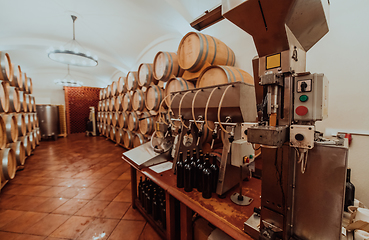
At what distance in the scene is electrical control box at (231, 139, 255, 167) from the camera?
1.27 metres

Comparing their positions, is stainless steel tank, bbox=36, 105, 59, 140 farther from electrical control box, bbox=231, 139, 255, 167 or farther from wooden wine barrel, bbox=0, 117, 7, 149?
electrical control box, bbox=231, 139, 255, 167

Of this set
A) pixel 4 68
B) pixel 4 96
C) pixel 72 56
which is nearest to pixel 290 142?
pixel 4 68

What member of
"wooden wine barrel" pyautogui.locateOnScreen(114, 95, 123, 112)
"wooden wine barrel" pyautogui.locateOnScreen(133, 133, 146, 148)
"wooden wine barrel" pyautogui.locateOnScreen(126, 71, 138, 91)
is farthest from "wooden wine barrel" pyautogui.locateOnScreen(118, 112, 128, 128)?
"wooden wine barrel" pyautogui.locateOnScreen(126, 71, 138, 91)

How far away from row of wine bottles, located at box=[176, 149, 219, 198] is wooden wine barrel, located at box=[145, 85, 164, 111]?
2357 millimetres

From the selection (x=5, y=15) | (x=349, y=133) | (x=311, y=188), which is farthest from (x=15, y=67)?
(x=349, y=133)

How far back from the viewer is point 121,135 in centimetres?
589

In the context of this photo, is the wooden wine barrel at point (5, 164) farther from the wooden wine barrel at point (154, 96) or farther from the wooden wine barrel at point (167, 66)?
the wooden wine barrel at point (167, 66)

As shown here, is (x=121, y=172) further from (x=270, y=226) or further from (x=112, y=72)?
(x=112, y=72)

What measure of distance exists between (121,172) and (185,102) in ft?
10.0

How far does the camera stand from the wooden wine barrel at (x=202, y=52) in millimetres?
2432

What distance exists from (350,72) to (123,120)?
5711 mm

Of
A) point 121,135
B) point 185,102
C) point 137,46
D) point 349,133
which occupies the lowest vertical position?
point 121,135

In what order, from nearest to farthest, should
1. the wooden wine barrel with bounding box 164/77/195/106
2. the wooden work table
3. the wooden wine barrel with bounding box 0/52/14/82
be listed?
the wooden work table → the wooden wine barrel with bounding box 164/77/195/106 → the wooden wine barrel with bounding box 0/52/14/82

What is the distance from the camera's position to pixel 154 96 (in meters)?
3.66
